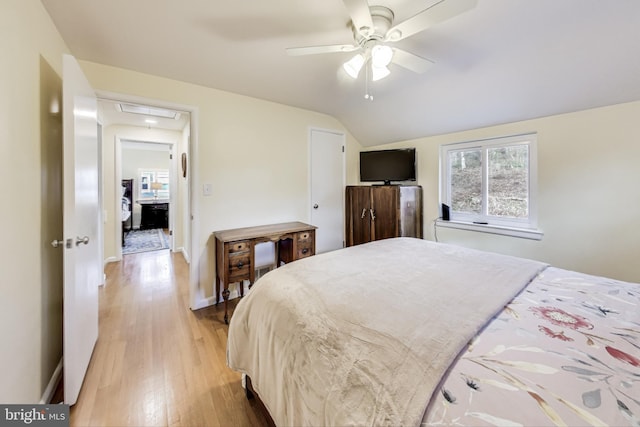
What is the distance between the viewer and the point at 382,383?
69cm

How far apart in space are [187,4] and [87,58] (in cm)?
119

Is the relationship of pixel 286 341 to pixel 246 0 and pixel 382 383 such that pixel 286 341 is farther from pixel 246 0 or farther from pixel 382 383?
pixel 246 0

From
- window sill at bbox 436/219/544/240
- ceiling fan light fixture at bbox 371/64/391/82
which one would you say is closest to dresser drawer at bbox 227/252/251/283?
ceiling fan light fixture at bbox 371/64/391/82

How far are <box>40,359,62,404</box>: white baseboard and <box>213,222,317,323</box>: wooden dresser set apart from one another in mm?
1061

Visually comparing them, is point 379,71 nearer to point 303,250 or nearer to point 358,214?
point 303,250

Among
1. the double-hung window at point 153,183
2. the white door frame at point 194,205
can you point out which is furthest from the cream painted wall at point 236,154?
the double-hung window at point 153,183

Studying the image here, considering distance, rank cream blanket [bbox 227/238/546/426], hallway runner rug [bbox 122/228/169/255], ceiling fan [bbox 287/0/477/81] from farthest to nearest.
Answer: hallway runner rug [bbox 122/228/169/255], ceiling fan [bbox 287/0/477/81], cream blanket [bbox 227/238/546/426]

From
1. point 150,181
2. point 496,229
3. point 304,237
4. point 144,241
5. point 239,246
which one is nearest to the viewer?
point 239,246

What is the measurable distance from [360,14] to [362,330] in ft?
4.70

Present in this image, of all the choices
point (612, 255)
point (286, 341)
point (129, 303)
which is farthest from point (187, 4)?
point (612, 255)

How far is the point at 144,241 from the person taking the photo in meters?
5.55

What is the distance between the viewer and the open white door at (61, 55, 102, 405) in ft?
4.45

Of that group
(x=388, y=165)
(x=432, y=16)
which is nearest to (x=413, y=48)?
(x=432, y=16)
